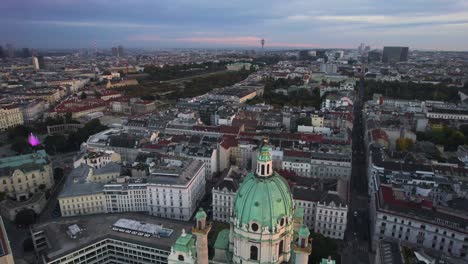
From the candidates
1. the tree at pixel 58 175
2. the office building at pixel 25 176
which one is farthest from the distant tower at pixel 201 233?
the tree at pixel 58 175

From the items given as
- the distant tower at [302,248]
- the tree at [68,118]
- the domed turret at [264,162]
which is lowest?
the tree at [68,118]

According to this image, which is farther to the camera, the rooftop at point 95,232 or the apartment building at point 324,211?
the apartment building at point 324,211

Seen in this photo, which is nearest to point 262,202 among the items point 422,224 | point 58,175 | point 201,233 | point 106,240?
point 201,233

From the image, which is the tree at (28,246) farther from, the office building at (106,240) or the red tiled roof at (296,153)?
the red tiled roof at (296,153)

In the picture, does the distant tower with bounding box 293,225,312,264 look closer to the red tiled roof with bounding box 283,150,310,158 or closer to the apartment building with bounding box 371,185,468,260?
the apartment building with bounding box 371,185,468,260

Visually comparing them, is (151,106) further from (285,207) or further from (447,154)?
(285,207)

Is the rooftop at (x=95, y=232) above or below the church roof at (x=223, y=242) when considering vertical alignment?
below

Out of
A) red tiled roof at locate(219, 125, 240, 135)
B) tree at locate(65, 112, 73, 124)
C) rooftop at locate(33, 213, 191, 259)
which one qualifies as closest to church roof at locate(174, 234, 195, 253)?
rooftop at locate(33, 213, 191, 259)

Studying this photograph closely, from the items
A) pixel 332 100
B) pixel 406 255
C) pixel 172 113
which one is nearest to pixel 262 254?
pixel 406 255
